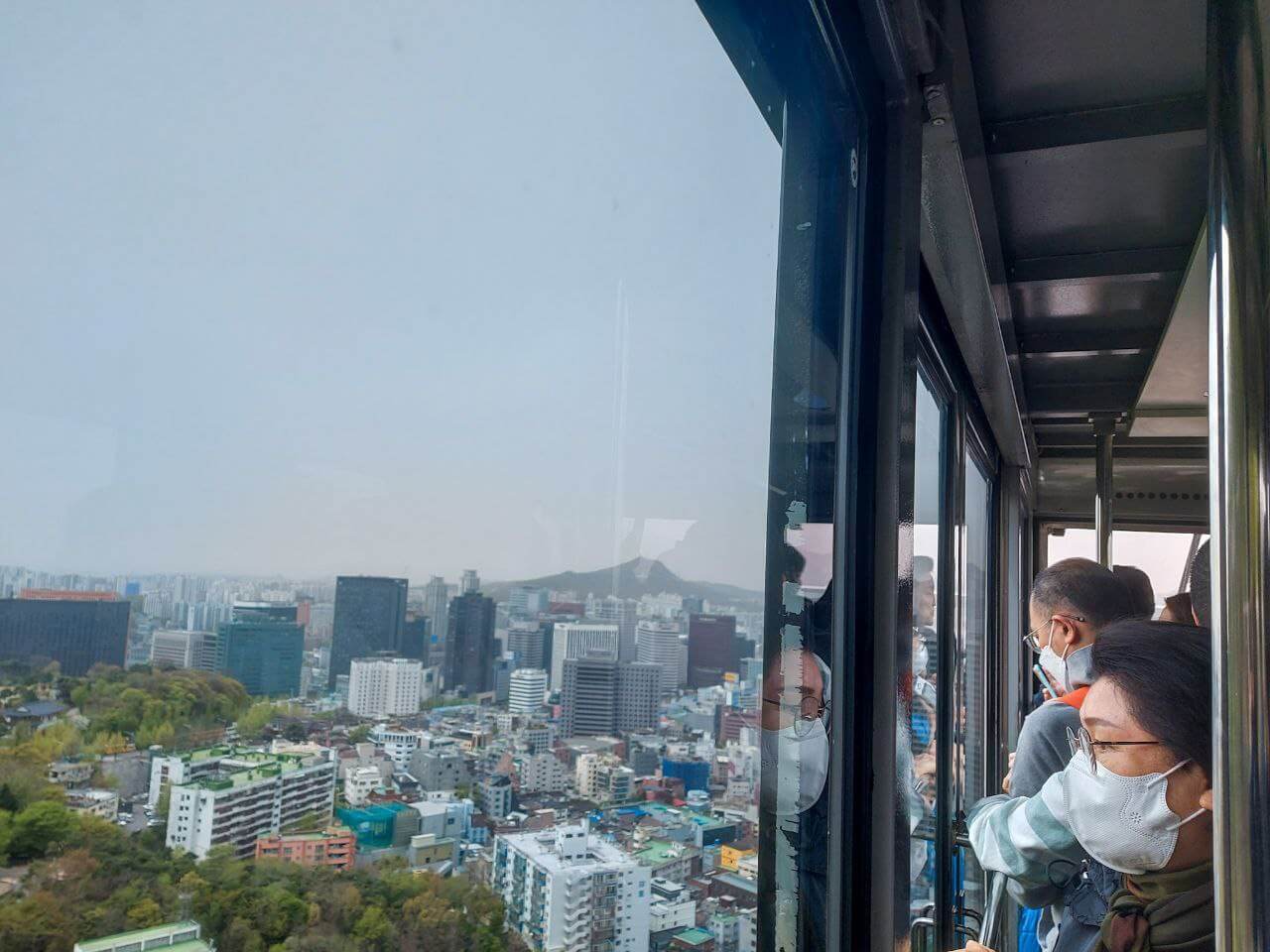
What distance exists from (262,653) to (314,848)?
0.10 meters

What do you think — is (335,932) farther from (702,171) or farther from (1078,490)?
(1078,490)

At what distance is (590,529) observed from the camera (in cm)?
66

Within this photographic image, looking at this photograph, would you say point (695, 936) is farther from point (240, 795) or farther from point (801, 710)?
point (240, 795)

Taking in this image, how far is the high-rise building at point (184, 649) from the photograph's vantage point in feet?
1.11

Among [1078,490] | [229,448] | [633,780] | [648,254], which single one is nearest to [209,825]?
[229,448]

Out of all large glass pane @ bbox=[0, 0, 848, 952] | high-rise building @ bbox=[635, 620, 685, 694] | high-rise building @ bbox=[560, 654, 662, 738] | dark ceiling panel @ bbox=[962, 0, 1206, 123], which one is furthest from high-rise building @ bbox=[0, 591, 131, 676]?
dark ceiling panel @ bbox=[962, 0, 1206, 123]

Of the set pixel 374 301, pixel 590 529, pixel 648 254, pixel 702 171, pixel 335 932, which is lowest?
pixel 335 932

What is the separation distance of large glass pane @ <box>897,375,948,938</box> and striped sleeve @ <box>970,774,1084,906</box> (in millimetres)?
425

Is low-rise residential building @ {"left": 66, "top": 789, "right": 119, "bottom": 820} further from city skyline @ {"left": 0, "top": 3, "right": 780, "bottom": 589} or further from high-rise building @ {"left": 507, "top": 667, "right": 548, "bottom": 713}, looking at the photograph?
high-rise building @ {"left": 507, "top": 667, "right": 548, "bottom": 713}

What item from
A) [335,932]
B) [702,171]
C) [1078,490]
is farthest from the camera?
[1078,490]

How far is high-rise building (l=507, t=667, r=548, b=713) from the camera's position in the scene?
58 centimetres

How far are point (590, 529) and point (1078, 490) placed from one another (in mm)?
5269

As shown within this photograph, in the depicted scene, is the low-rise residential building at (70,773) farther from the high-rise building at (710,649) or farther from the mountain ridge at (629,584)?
the high-rise building at (710,649)

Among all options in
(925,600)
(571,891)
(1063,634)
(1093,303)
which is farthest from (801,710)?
(1093,303)
